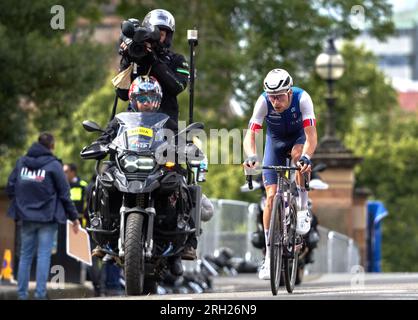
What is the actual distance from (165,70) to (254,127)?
1045 mm

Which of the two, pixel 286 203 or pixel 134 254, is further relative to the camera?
pixel 286 203

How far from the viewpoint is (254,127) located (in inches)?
476

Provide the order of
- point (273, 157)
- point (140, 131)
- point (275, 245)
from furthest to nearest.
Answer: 1. point (273, 157)
2. point (140, 131)
3. point (275, 245)

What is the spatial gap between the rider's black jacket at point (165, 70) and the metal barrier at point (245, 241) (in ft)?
31.6

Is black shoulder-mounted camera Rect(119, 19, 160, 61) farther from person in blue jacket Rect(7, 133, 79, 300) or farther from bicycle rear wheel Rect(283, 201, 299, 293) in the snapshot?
person in blue jacket Rect(7, 133, 79, 300)

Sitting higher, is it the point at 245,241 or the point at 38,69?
the point at 38,69

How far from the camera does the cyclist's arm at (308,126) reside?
12.0 m

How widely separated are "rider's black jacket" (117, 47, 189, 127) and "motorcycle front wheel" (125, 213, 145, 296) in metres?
1.48

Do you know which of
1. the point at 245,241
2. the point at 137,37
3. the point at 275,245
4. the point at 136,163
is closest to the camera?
the point at 275,245

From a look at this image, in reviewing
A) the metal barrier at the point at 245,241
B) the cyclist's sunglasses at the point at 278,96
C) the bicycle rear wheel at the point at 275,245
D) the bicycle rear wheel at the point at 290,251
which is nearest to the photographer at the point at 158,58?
the cyclist's sunglasses at the point at 278,96

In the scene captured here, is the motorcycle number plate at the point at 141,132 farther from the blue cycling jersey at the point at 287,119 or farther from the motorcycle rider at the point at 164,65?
the blue cycling jersey at the point at 287,119

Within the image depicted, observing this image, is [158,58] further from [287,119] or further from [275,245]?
[275,245]

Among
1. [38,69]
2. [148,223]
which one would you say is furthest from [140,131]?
[38,69]

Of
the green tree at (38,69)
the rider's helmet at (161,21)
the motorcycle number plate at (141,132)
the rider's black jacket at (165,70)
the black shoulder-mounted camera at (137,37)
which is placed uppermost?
the green tree at (38,69)
